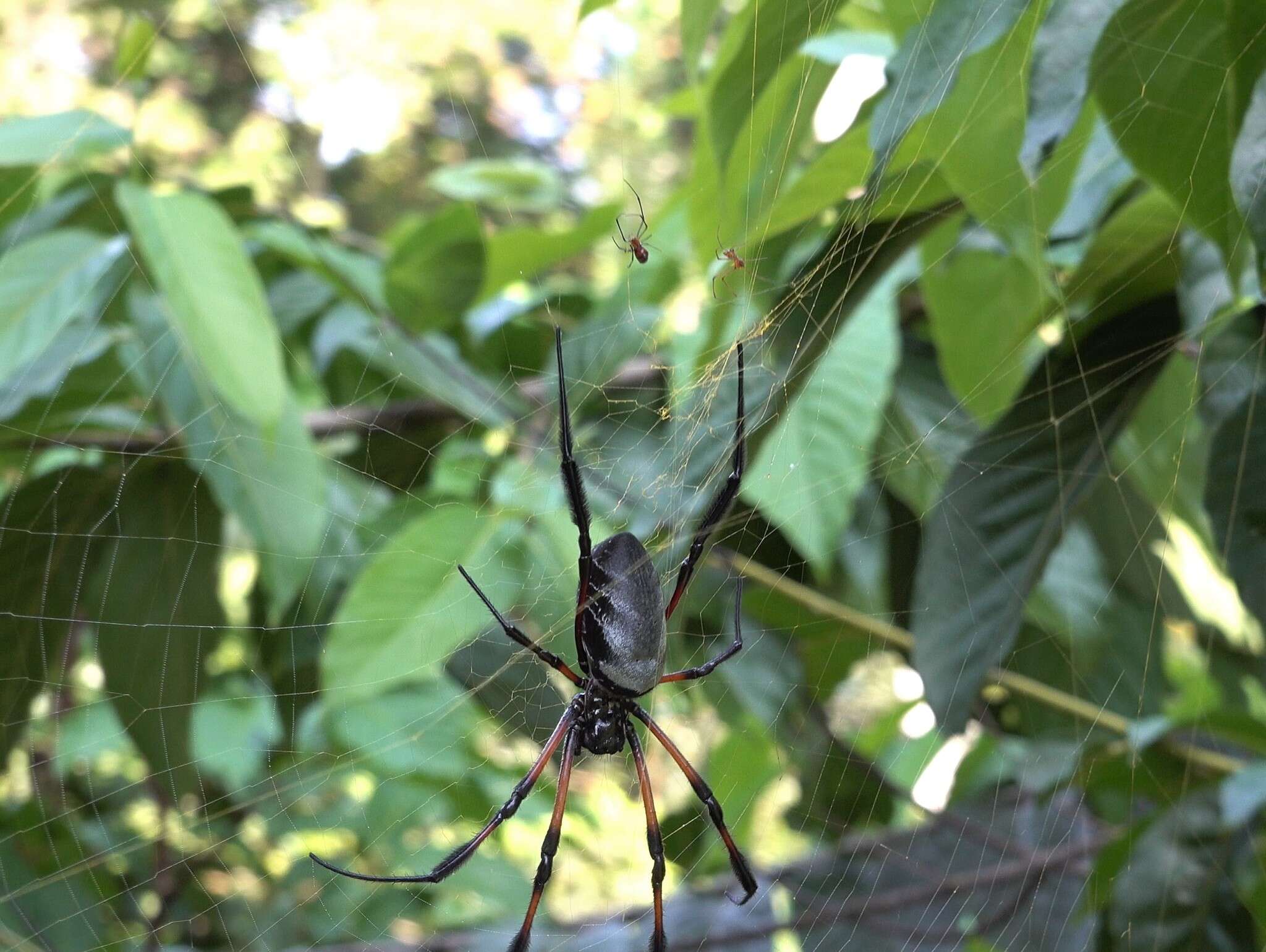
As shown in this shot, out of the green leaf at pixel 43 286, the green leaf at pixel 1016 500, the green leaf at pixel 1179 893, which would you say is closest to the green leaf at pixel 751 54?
the green leaf at pixel 1016 500

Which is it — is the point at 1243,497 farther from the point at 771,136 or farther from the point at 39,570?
the point at 39,570

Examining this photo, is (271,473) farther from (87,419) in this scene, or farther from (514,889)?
(514,889)

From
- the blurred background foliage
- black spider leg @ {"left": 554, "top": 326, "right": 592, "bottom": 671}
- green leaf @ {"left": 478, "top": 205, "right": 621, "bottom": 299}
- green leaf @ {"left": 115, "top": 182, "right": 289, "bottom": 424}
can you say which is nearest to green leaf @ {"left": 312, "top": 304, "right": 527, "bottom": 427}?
the blurred background foliage

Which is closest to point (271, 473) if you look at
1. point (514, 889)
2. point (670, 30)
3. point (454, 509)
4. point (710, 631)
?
point (454, 509)

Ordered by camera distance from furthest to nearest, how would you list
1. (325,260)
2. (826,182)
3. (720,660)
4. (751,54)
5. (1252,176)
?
(325,260)
(720,660)
(826,182)
(751,54)
(1252,176)

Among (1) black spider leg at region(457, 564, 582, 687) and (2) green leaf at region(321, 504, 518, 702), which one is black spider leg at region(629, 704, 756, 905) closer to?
(1) black spider leg at region(457, 564, 582, 687)

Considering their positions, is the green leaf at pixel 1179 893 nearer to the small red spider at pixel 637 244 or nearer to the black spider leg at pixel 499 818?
the black spider leg at pixel 499 818

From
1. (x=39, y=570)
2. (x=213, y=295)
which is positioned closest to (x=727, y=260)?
(x=213, y=295)
